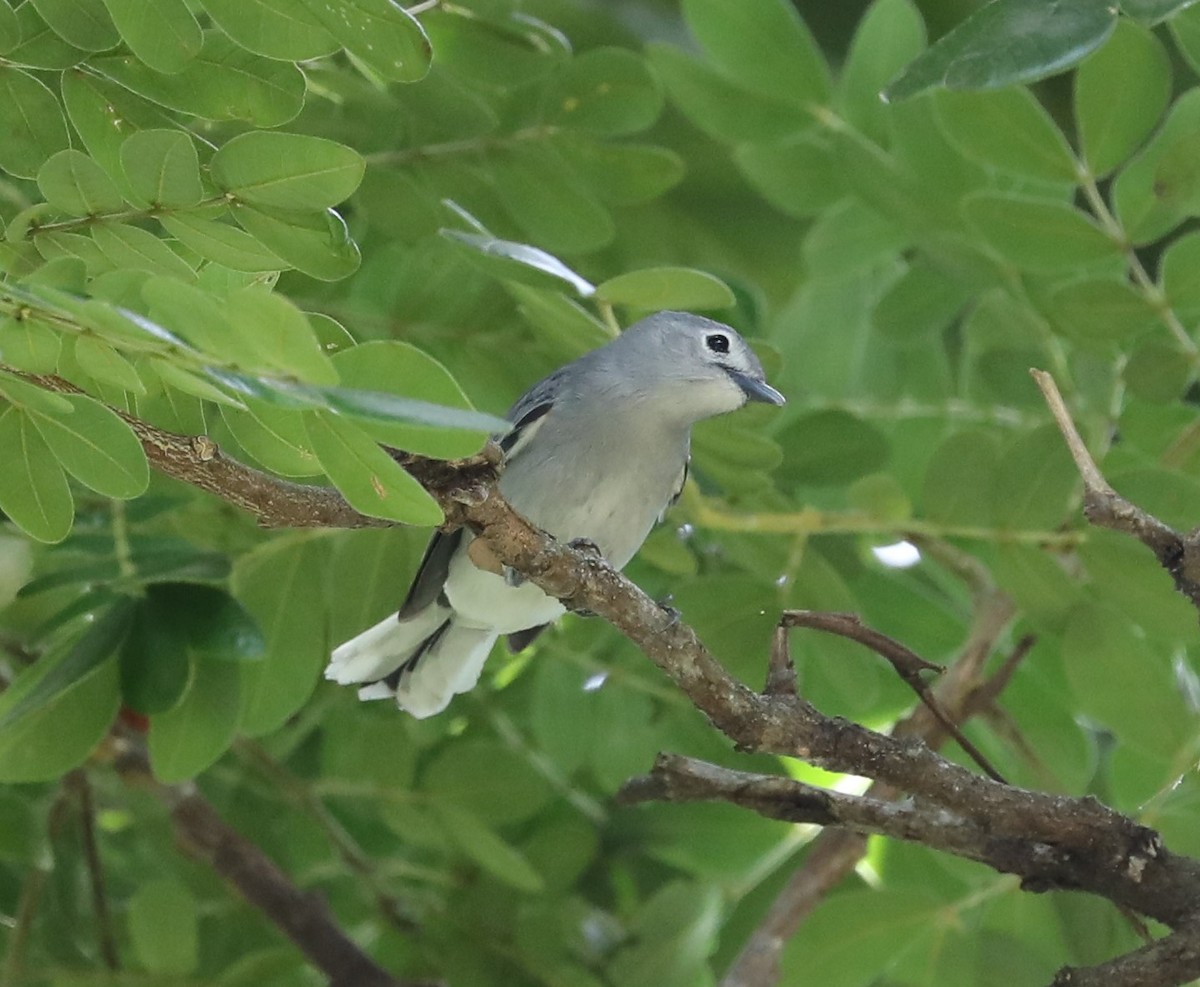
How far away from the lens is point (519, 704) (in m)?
3.14

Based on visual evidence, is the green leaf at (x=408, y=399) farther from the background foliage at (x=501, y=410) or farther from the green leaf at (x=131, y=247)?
the green leaf at (x=131, y=247)

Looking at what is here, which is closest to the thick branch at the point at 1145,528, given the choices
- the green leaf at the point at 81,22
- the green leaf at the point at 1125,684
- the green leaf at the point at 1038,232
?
the green leaf at the point at 1125,684

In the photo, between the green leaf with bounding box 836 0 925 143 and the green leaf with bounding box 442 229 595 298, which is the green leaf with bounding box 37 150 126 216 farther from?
the green leaf with bounding box 836 0 925 143

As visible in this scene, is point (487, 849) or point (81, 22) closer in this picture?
point (81, 22)

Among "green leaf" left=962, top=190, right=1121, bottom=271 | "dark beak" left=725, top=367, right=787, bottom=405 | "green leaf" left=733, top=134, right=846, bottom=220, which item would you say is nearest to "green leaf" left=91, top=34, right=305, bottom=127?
"dark beak" left=725, top=367, right=787, bottom=405

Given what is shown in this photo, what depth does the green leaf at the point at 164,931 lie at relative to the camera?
2748 millimetres

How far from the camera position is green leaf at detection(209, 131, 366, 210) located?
1.55 m

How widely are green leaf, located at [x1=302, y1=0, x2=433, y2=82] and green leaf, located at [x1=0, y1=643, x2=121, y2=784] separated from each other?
42.1 inches

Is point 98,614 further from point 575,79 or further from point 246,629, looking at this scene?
point 575,79

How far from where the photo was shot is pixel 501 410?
2.72 meters

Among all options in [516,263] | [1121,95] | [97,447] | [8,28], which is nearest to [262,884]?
[516,263]

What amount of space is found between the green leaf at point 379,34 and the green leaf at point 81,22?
25cm

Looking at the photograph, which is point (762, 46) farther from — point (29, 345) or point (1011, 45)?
point (29, 345)

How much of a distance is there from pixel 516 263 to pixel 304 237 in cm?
48
